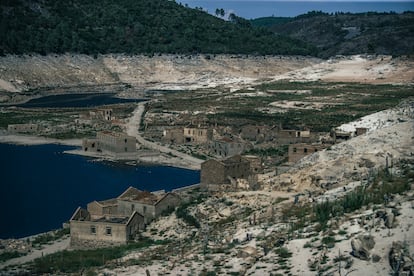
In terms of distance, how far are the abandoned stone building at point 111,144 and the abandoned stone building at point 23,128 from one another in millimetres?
11319

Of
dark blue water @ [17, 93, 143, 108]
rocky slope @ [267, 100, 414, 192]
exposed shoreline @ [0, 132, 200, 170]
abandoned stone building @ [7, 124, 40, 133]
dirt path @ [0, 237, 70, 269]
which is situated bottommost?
exposed shoreline @ [0, 132, 200, 170]

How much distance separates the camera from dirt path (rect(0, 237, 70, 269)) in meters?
30.4

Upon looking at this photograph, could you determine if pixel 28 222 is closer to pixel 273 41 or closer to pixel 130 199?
pixel 130 199

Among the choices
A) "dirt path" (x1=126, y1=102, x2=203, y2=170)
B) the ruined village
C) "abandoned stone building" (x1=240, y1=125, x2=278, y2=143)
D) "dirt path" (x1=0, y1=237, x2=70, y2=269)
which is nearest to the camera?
the ruined village

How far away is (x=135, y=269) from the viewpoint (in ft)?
85.5

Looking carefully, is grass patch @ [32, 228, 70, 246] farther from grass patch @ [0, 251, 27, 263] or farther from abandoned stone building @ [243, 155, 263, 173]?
abandoned stone building @ [243, 155, 263, 173]

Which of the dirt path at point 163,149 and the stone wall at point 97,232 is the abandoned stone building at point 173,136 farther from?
the stone wall at point 97,232

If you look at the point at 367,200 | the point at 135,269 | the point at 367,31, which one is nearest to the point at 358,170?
the point at 367,200

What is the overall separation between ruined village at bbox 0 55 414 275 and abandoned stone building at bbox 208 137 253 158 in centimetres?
9

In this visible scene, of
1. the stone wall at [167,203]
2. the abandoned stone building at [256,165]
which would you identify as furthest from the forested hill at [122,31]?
the stone wall at [167,203]

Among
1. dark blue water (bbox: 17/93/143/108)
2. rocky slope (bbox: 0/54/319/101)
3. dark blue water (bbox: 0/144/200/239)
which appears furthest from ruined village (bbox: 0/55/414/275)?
rocky slope (bbox: 0/54/319/101)

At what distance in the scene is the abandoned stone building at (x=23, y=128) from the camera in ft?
244

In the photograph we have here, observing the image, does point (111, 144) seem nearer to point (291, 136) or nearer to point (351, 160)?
point (291, 136)

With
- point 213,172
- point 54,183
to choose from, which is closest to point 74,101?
point 54,183
